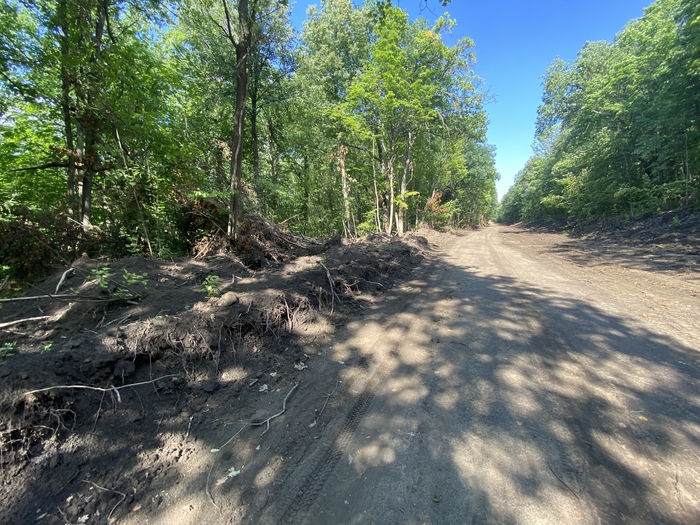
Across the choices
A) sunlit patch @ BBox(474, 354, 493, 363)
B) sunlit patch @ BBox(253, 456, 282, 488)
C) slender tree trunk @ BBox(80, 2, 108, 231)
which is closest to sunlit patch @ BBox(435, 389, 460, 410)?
sunlit patch @ BBox(474, 354, 493, 363)

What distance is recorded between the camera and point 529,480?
1805 millimetres

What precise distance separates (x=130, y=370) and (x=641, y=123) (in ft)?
80.6

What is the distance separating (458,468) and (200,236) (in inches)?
315

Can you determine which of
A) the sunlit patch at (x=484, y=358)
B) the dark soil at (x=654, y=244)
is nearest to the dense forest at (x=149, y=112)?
the sunlit patch at (x=484, y=358)

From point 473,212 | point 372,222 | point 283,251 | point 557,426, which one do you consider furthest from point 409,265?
point 473,212

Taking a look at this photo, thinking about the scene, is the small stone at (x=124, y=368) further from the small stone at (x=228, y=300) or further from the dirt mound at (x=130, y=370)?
the small stone at (x=228, y=300)

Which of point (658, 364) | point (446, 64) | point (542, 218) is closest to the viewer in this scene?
point (658, 364)

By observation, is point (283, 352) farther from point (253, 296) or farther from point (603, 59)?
point (603, 59)

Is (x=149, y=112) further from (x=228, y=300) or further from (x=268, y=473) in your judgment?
(x=268, y=473)

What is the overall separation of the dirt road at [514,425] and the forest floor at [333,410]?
1 cm

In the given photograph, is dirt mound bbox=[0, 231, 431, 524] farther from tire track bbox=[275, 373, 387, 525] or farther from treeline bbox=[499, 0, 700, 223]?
treeline bbox=[499, 0, 700, 223]

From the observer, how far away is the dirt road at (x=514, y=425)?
5.49 feet

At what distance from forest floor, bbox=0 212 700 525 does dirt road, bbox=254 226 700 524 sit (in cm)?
1

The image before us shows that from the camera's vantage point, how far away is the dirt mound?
1.84 m
